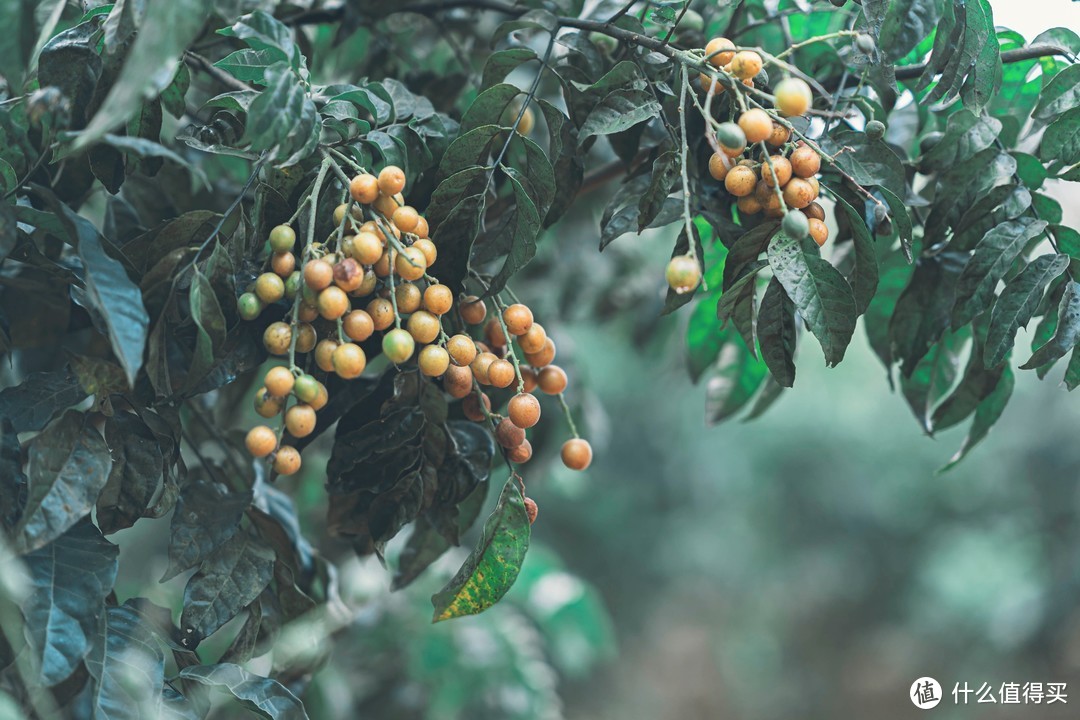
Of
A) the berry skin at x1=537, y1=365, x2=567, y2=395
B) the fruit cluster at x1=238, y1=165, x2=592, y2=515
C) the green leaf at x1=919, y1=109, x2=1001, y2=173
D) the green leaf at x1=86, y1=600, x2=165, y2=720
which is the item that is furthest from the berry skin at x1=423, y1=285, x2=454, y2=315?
the green leaf at x1=919, y1=109, x2=1001, y2=173

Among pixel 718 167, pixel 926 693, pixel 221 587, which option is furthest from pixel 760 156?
pixel 926 693

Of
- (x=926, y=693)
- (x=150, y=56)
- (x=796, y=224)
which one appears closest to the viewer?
(x=150, y=56)

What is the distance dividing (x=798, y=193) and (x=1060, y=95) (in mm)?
204

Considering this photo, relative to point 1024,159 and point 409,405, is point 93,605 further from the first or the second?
point 1024,159

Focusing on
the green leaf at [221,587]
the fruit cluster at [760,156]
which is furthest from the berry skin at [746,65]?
the green leaf at [221,587]

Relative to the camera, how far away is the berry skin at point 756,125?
1.42ft

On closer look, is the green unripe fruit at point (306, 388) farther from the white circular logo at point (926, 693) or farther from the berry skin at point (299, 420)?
the white circular logo at point (926, 693)

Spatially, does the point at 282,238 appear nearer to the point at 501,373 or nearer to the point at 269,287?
the point at 269,287

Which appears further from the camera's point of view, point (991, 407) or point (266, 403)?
point (991, 407)

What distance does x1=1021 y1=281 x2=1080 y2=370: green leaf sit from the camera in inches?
18.4

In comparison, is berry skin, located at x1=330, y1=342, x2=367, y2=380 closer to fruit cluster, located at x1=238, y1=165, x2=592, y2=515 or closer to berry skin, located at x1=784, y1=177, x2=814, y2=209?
fruit cluster, located at x1=238, y1=165, x2=592, y2=515

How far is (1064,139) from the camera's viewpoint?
52cm

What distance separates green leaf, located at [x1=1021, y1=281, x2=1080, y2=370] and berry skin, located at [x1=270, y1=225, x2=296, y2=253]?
364 millimetres

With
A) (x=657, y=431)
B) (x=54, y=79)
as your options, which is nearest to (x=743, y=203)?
(x=54, y=79)
